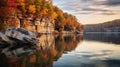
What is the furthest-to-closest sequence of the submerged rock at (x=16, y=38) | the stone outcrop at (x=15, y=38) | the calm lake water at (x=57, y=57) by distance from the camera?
the stone outcrop at (x=15, y=38) < the submerged rock at (x=16, y=38) < the calm lake water at (x=57, y=57)

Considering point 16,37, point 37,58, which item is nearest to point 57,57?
point 37,58

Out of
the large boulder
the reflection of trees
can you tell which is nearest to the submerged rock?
the large boulder

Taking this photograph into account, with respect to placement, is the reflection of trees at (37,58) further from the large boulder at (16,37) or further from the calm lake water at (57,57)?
the large boulder at (16,37)

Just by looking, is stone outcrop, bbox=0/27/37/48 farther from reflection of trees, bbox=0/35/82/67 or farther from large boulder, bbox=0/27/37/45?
reflection of trees, bbox=0/35/82/67

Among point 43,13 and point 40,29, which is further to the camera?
point 40,29

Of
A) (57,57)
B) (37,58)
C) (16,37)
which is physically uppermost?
(16,37)

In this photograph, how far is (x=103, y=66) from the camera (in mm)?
18250

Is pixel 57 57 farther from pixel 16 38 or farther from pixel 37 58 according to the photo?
pixel 16 38

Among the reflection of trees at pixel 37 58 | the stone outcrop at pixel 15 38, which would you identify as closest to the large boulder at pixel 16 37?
the stone outcrop at pixel 15 38

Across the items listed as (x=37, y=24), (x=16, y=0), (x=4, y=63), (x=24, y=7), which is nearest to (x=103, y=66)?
(x=4, y=63)

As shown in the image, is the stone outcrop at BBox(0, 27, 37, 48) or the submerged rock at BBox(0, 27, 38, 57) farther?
the stone outcrop at BBox(0, 27, 37, 48)

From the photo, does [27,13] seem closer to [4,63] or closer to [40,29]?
[40,29]

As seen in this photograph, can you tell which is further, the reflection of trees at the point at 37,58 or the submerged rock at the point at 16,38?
the submerged rock at the point at 16,38

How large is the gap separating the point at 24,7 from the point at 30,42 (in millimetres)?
39338
